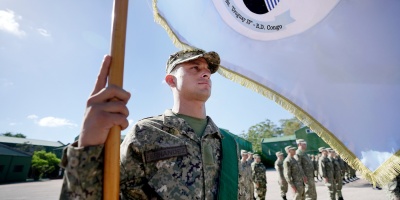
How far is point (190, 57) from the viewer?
1.61 metres

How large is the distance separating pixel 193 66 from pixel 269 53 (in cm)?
123

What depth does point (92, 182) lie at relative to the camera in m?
0.83

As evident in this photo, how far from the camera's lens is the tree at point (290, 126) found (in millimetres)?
61656

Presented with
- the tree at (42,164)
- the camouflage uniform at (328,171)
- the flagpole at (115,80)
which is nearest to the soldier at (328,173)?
the camouflage uniform at (328,171)

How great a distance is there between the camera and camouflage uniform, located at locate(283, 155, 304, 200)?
7777 millimetres

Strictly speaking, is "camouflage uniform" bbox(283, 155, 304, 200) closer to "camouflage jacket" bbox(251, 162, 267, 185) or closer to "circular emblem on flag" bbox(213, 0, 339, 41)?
"camouflage jacket" bbox(251, 162, 267, 185)

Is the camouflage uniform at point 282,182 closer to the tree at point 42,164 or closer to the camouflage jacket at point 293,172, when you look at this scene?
the camouflage jacket at point 293,172

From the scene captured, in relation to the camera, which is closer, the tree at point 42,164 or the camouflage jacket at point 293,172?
the camouflage jacket at point 293,172

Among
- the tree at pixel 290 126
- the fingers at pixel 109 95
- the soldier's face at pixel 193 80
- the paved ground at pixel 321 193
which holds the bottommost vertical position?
the paved ground at pixel 321 193

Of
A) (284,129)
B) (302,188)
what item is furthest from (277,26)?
(284,129)

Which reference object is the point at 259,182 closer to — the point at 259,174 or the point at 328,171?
the point at 259,174

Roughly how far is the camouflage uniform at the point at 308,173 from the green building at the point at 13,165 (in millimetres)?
32121

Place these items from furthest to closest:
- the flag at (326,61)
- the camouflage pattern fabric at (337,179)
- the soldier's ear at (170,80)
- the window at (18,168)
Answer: the window at (18,168) < the camouflage pattern fabric at (337,179) < the flag at (326,61) < the soldier's ear at (170,80)

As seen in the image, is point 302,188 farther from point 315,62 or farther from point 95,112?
point 95,112
